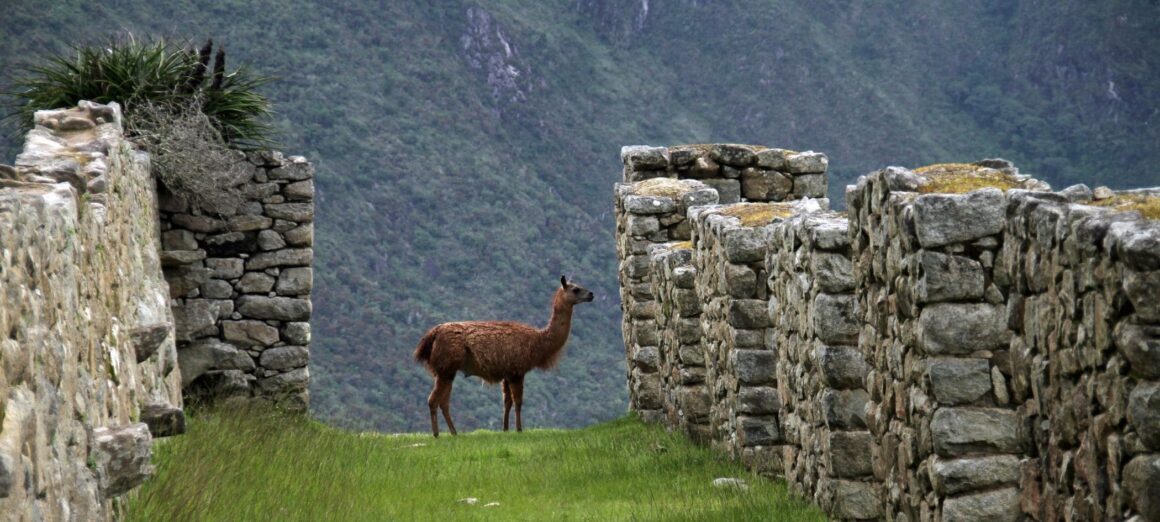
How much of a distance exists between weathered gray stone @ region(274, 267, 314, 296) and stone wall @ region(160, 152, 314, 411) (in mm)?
11

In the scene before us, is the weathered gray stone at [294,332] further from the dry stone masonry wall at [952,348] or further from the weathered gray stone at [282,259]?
the dry stone masonry wall at [952,348]

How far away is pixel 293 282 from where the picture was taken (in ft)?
55.8

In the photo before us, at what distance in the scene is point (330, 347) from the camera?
36188mm

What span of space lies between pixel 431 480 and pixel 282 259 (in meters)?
5.88

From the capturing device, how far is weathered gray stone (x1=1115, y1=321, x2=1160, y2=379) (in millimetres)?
4461

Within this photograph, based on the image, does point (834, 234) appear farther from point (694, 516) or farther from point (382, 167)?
point (382, 167)

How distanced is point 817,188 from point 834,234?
9380 mm

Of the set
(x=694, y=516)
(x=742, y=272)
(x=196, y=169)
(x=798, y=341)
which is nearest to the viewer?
(x=694, y=516)

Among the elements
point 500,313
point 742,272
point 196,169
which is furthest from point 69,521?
point 500,313

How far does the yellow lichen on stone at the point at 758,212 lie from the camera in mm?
11125

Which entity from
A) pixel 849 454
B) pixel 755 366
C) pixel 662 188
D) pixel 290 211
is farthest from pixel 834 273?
pixel 290 211

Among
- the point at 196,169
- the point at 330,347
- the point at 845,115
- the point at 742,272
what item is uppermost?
the point at 845,115

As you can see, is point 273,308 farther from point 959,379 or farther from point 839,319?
point 959,379

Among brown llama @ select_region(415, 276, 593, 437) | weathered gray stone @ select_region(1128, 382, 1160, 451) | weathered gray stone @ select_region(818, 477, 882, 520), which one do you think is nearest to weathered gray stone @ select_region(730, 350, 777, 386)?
weathered gray stone @ select_region(818, 477, 882, 520)
